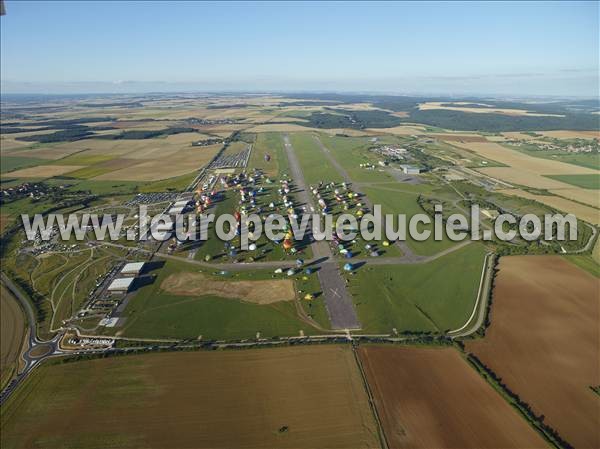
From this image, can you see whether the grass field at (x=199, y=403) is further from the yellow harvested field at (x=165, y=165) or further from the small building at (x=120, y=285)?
the yellow harvested field at (x=165, y=165)

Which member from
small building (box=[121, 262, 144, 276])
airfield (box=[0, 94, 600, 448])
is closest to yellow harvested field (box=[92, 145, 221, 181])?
airfield (box=[0, 94, 600, 448])

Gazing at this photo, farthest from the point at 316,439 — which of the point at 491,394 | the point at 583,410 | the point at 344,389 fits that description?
the point at 583,410

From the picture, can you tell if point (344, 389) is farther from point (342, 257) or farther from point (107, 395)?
point (342, 257)

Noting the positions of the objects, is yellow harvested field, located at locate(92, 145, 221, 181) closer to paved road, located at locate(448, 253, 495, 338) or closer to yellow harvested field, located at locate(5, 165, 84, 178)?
yellow harvested field, located at locate(5, 165, 84, 178)

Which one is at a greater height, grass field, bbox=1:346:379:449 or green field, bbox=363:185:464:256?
green field, bbox=363:185:464:256

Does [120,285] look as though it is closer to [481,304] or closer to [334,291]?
[334,291]

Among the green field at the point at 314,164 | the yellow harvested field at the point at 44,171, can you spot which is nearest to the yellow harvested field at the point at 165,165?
the yellow harvested field at the point at 44,171
